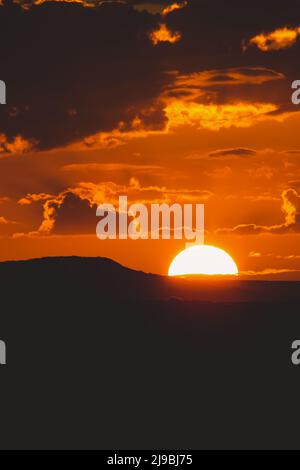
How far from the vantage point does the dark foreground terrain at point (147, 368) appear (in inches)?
5030

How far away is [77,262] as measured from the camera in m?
180

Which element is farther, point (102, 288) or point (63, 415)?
point (102, 288)

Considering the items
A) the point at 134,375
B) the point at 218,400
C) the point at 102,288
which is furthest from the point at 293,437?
the point at 102,288

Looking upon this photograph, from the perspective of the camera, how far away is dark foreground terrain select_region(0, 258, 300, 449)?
128 m

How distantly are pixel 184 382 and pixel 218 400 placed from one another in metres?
6.27

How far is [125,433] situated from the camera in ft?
418

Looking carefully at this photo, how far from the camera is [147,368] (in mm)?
141125

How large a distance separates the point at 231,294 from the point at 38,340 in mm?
32047

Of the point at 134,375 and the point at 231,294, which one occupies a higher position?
the point at 231,294

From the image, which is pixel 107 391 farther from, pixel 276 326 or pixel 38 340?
pixel 276 326
